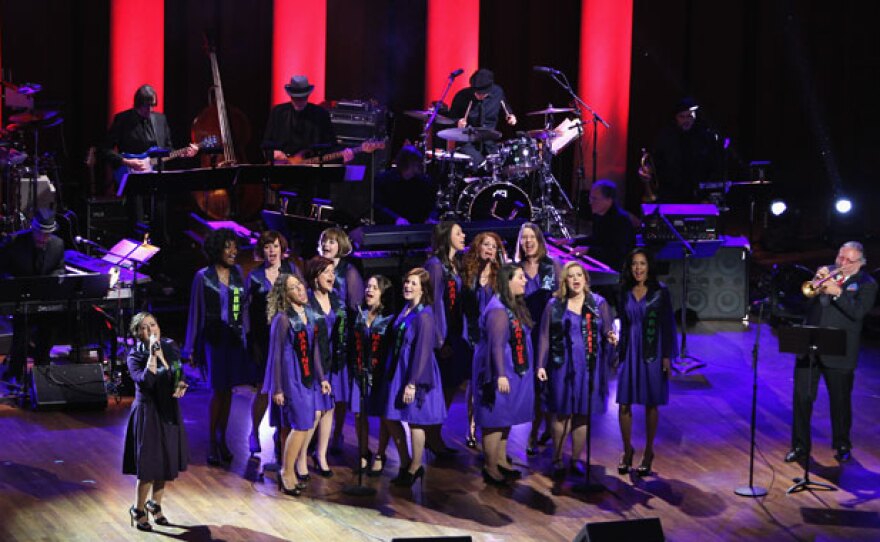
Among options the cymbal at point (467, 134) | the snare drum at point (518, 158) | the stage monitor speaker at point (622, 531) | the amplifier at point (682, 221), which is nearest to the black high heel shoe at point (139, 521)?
the stage monitor speaker at point (622, 531)

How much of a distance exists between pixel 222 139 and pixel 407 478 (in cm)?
740

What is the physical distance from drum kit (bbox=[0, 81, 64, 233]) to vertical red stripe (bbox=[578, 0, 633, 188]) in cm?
702

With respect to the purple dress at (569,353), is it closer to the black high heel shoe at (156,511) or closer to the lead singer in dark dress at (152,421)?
the lead singer in dark dress at (152,421)

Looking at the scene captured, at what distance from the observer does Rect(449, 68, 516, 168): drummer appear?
17.0 m

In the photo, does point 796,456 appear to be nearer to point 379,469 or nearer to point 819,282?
point 819,282

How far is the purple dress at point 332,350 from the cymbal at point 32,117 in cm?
651

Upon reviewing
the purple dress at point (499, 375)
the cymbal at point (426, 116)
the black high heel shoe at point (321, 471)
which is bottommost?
the black high heel shoe at point (321, 471)

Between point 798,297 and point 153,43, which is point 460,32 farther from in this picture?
point 798,297

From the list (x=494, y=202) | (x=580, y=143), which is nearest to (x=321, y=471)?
(x=494, y=202)

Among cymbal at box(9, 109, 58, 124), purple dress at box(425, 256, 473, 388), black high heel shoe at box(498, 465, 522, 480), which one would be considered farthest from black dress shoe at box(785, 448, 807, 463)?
cymbal at box(9, 109, 58, 124)

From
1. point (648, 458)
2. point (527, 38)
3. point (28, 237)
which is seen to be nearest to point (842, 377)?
point (648, 458)

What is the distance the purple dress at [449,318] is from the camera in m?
11.7

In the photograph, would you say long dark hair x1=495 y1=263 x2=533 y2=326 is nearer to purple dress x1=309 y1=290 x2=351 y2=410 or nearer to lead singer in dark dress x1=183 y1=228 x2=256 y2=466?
purple dress x1=309 y1=290 x2=351 y2=410

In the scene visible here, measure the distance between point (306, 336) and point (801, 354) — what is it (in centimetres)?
389
